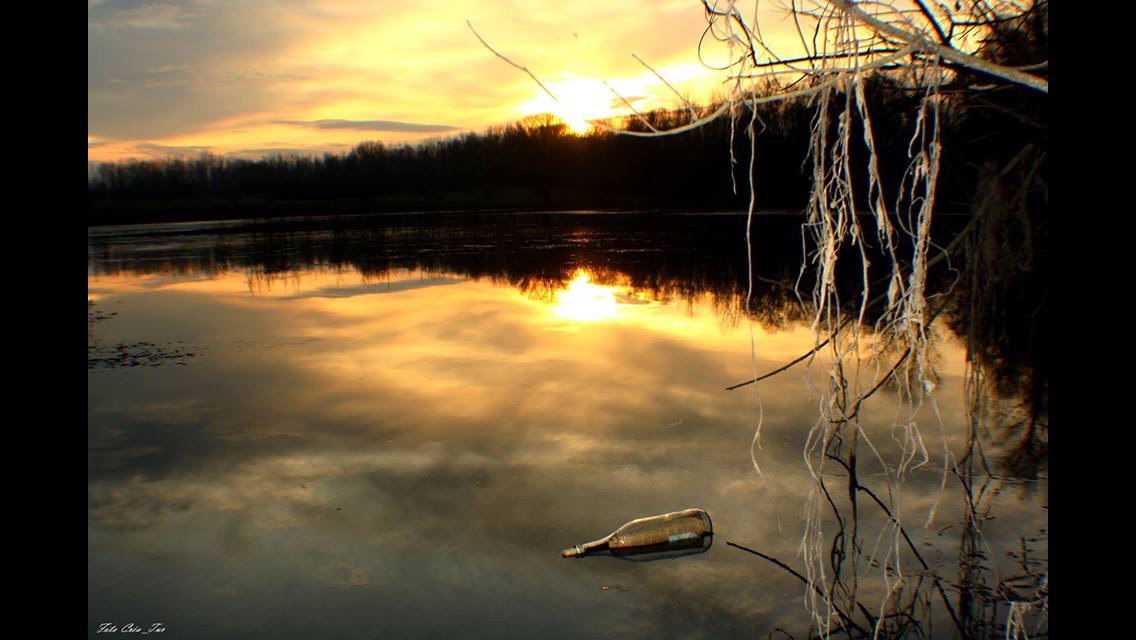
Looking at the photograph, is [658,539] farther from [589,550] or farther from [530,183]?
[530,183]

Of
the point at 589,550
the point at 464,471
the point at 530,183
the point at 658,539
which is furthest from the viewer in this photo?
the point at 530,183

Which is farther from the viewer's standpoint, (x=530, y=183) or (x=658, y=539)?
(x=530, y=183)

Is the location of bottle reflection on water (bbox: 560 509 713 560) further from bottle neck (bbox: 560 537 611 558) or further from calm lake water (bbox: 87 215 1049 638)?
calm lake water (bbox: 87 215 1049 638)

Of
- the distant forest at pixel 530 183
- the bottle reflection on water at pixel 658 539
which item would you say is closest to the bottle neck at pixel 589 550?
the bottle reflection on water at pixel 658 539

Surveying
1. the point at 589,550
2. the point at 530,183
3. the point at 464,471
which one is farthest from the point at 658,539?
the point at 530,183

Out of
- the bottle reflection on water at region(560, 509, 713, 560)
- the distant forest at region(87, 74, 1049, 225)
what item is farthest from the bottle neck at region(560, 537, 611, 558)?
the distant forest at region(87, 74, 1049, 225)

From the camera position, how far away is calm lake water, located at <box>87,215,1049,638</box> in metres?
4.13

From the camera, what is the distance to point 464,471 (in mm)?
5914

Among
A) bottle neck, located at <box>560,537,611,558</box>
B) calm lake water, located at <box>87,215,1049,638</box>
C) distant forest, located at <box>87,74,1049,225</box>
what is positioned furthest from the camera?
distant forest, located at <box>87,74,1049,225</box>

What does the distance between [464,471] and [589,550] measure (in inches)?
66.0

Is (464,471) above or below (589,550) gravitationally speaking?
above

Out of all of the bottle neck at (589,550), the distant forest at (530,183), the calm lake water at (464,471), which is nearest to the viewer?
the calm lake water at (464,471)

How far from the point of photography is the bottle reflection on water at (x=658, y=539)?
4641mm

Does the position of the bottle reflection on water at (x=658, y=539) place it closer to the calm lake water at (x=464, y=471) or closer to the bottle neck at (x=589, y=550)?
the bottle neck at (x=589, y=550)
